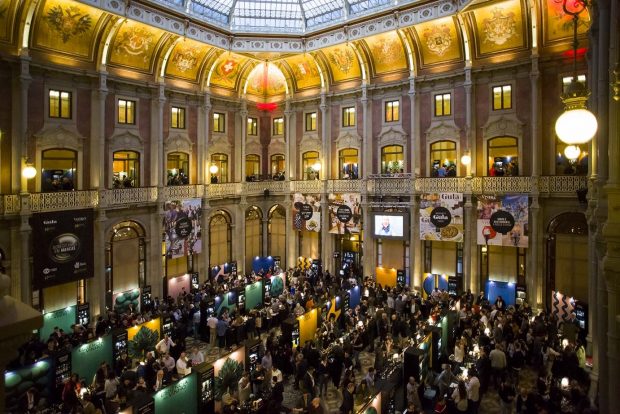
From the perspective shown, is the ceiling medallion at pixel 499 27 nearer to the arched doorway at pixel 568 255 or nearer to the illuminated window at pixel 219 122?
the arched doorway at pixel 568 255

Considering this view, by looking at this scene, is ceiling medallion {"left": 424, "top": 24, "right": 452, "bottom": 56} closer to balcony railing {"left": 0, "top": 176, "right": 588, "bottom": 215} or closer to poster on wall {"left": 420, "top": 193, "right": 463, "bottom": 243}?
balcony railing {"left": 0, "top": 176, "right": 588, "bottom": 215}

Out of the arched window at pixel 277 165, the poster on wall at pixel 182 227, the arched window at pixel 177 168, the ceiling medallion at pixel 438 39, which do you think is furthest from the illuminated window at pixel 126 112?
the ceiling medallion at pixel 438 39

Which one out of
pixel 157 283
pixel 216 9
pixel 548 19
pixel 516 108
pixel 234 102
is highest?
pixel 216 9

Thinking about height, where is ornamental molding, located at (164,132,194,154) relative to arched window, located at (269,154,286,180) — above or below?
above

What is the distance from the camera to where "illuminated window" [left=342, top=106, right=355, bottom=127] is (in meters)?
24.4

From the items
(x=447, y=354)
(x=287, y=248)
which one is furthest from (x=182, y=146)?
(x=447, y=354)

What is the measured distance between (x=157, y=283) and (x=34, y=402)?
1019 cm

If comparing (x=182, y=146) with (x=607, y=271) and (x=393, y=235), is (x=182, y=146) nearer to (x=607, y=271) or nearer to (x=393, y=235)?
(x=393, y=235)

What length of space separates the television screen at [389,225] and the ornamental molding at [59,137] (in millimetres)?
14352

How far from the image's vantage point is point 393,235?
22.0 metres

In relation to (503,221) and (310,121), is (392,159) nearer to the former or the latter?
(310,121)

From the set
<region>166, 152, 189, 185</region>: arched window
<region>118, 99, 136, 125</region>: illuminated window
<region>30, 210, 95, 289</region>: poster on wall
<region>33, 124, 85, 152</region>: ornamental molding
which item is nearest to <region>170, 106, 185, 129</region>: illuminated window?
<region>166, 152, 189, 185</region>: arched window

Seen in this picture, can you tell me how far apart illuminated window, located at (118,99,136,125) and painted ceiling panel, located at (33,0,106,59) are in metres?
2.38

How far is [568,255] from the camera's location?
721 inches
